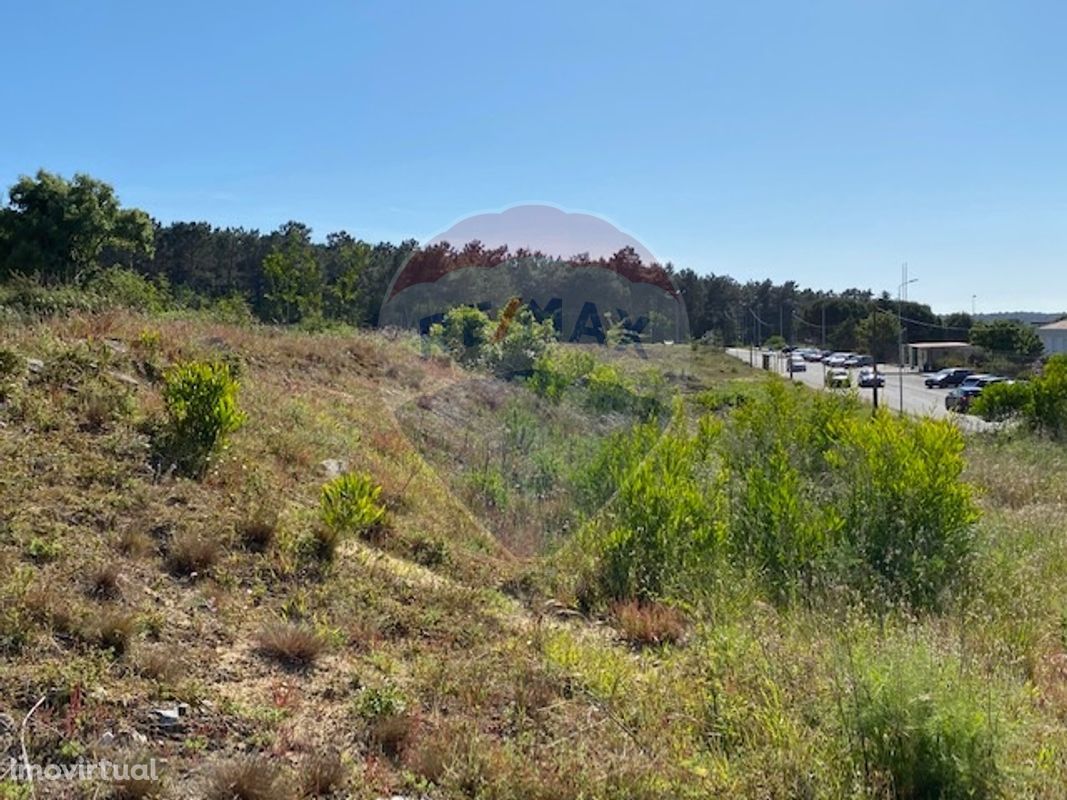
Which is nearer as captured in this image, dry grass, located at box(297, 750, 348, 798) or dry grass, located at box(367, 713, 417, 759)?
dry grass, located at box(297, 750, 348, 798)


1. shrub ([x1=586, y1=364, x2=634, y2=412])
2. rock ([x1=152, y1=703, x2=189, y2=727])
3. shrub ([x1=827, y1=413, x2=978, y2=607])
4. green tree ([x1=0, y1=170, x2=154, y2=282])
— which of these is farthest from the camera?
green tree ([x1=0, y1=170, x2=154, y2=282])

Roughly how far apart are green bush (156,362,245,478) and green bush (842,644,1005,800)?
451 cm

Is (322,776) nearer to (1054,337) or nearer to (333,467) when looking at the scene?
(333,467)

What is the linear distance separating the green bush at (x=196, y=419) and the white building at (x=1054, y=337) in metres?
66.3

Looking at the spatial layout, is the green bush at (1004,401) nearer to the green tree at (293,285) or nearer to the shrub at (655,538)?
the shrub at (655,538)

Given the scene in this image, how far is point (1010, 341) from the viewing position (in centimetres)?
5112

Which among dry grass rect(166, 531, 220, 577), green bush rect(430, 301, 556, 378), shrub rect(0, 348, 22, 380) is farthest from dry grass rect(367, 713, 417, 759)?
green bush rect(430, 301, 556, 378)

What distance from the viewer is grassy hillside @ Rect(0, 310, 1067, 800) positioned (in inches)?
98.9

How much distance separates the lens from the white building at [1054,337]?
185 ft

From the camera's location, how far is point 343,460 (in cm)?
693

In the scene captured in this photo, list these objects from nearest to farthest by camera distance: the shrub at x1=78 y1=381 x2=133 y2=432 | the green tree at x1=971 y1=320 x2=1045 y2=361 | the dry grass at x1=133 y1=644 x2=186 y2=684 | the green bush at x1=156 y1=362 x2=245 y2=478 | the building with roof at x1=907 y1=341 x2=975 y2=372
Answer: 1. the dry grass at x1=133 y1=644 x2=186 y2=684
2. the green bush at x1=156 y1=362 x2=245 y2=478
3. the shrub at x1=78 y1=381 x2=133 y2=432
4. the green tree at x1=971 y1=320 x2=1045 y2=361
5. the building with roof at x1=907 y1=341 x2=975 y2=372

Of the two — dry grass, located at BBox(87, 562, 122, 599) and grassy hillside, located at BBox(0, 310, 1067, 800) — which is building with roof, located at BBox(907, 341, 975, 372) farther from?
dry grass, located at BBox(87, 562, 122, 599)

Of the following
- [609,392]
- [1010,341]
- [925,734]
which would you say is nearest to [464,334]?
[609,392]

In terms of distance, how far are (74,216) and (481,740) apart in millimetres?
23938
